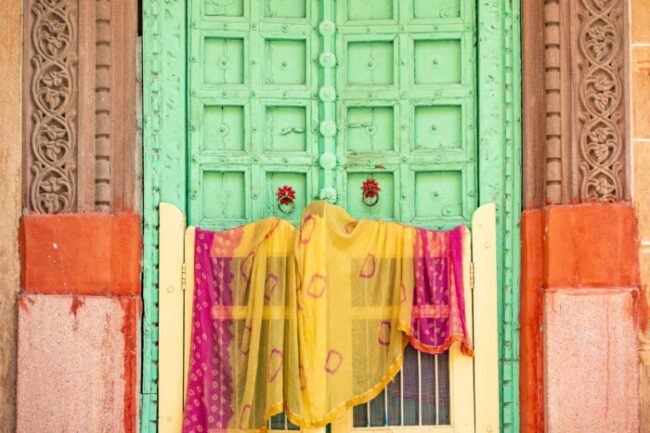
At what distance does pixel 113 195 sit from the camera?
17.0 ft

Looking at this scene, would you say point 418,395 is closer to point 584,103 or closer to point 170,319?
point 170,319

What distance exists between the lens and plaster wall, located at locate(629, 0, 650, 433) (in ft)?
16.7

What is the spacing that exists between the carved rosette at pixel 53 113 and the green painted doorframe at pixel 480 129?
427mm

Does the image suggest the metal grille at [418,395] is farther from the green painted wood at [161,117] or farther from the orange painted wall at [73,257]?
the orange painted wall at [73,257]

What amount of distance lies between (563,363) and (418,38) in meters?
2.03

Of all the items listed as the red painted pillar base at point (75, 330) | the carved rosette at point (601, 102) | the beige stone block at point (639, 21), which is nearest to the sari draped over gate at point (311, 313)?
the red painted pillar base at point (75, 330)

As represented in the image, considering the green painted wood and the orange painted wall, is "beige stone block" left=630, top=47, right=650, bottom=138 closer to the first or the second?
the green painted wood

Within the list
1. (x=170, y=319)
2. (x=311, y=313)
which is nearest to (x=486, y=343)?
(x=311, y=313)

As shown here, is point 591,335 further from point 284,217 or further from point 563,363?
point 284,217

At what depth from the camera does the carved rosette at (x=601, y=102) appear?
5094mm

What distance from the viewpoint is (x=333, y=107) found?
5.35m

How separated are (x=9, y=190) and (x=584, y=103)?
3.27 metres

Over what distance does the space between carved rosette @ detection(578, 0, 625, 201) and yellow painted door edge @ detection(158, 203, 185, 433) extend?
231 cm

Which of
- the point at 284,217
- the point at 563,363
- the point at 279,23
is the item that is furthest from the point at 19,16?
the point at 563,363
